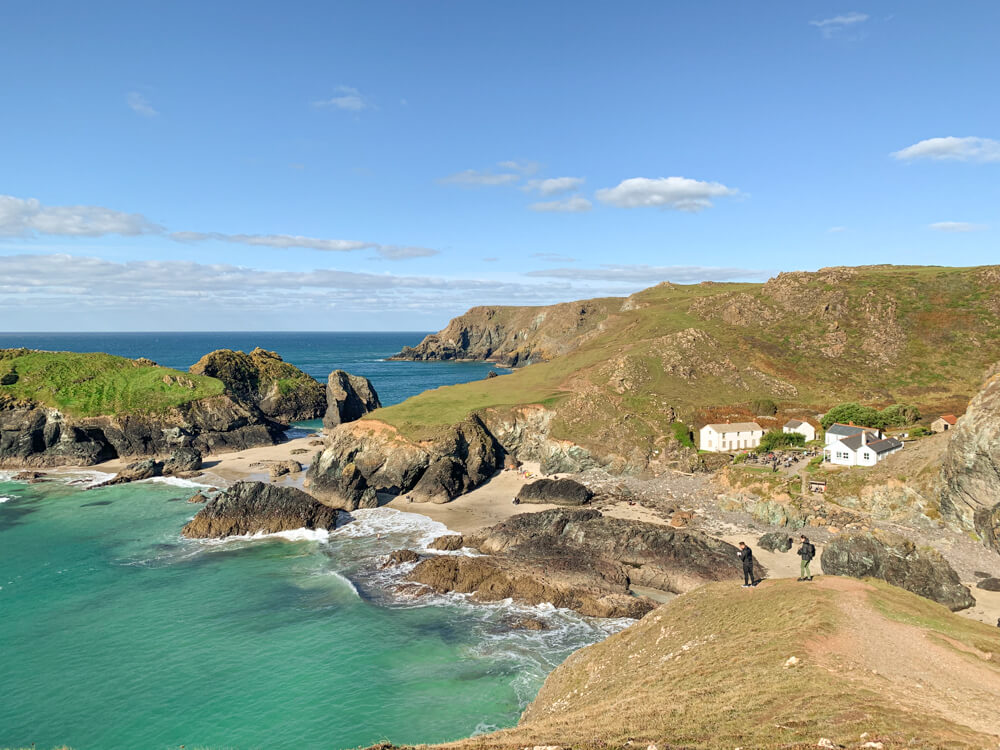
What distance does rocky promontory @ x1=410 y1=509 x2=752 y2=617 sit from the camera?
34156 millimetres

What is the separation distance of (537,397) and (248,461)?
3877 centimetres

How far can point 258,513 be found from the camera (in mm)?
47156

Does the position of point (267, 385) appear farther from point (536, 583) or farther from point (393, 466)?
point (536, 583)

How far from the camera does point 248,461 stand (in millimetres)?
69125

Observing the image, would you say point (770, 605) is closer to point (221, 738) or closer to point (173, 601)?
point (221, 738)

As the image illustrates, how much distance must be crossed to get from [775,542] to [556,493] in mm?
19399

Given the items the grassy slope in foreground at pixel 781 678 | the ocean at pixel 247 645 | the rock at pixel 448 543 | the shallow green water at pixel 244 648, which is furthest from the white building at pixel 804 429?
the rock at pixel 448 543

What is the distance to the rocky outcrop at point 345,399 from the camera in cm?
8489

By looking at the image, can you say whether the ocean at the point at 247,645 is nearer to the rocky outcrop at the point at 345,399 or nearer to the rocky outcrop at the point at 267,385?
the rocky outcrop at the point at 345,399

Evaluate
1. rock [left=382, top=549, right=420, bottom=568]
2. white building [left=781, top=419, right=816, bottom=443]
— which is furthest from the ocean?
white building [left=781, top=419, right=816, bottom=443]

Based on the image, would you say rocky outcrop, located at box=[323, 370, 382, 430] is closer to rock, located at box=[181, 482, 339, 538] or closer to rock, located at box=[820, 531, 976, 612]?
rock, located at box=[181, 482, 339, 538]

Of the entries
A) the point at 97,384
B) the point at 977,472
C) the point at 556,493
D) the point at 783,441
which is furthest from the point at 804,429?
the point at 97,384

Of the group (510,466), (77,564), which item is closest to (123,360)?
(77,564)

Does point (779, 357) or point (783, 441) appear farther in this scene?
point (779, 357)
